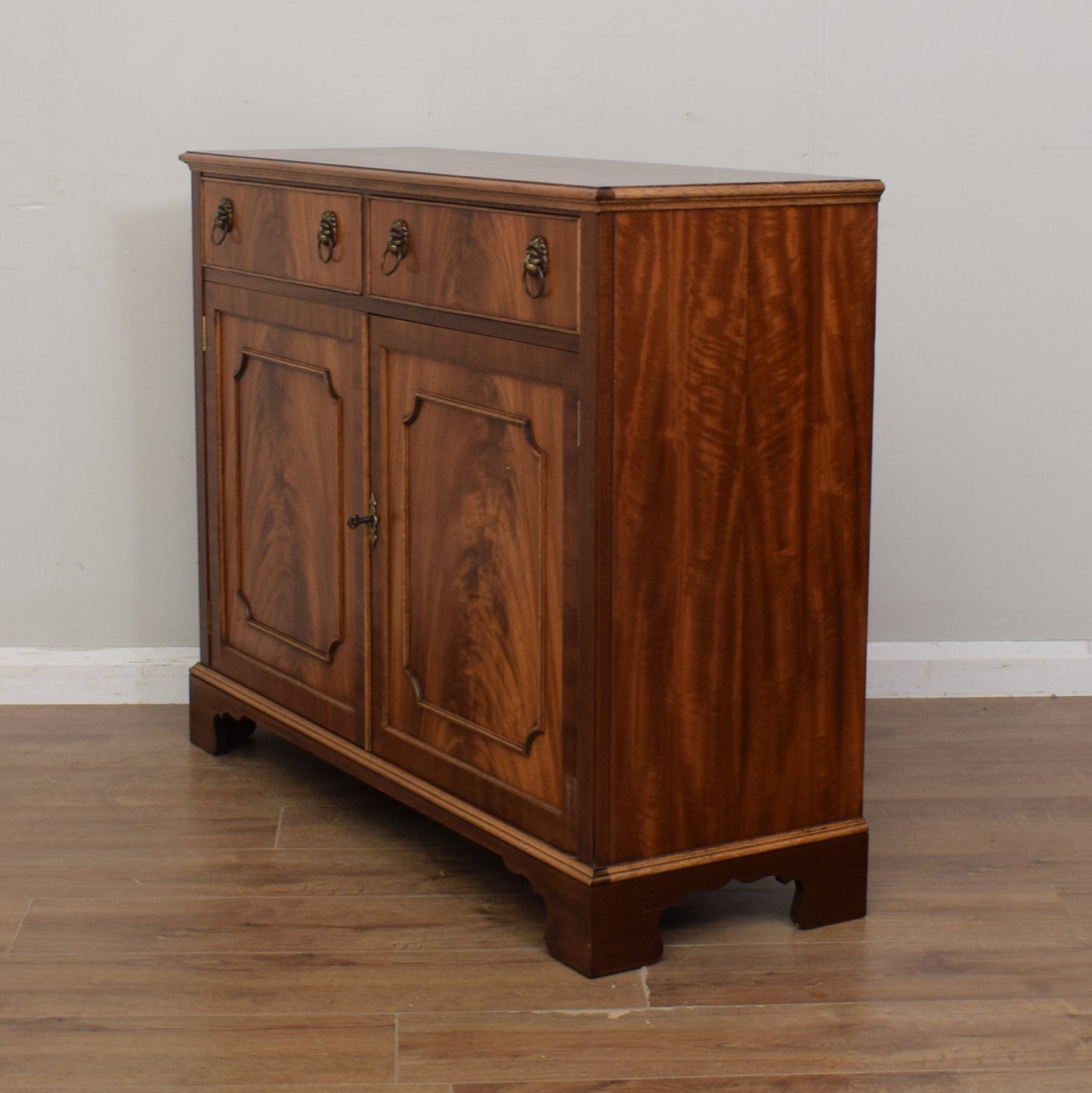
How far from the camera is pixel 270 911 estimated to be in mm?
2480

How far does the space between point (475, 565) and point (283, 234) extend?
697mm

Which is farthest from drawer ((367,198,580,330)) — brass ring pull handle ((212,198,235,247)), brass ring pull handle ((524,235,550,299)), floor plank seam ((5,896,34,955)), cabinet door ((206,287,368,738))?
floor plank seam ((5,896,34,955))

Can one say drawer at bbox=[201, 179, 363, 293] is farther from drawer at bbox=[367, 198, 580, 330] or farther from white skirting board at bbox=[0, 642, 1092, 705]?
white skirting board at bbox=[0, 642, 1092, 705]

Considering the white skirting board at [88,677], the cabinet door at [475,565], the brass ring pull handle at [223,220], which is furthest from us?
the white skirting board at [88,677]

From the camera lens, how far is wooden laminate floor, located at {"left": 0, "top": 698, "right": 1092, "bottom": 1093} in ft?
6.79

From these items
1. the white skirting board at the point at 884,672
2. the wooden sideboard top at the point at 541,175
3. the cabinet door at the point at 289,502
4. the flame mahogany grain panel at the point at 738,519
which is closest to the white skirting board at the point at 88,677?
the white skirting board at the point at 884,672

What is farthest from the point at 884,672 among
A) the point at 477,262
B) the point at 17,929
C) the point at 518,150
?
the point at 17,929

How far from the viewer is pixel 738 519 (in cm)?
226

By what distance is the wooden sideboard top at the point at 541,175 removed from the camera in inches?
83.7

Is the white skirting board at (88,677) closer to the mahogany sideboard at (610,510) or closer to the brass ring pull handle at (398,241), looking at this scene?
the mahogany sideboard at (610,510)

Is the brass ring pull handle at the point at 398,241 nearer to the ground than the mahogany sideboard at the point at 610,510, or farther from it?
farther from it

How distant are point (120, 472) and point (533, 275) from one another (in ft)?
4.86

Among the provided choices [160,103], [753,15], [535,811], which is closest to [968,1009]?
[535,811]

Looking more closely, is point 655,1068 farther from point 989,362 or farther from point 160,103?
point 160,103
